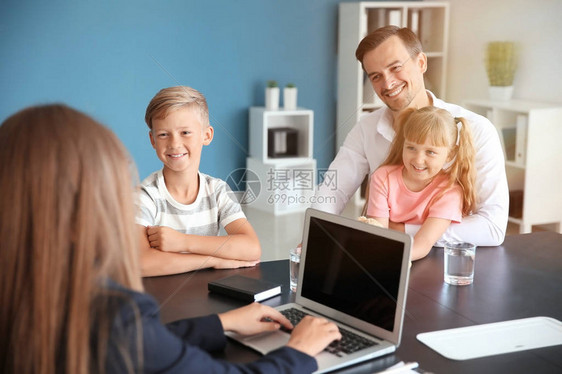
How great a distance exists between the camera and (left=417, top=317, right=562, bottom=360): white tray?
4.02 feet

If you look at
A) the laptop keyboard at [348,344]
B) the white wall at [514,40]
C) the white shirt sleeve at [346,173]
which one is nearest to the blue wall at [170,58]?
the white wall at [514,40]

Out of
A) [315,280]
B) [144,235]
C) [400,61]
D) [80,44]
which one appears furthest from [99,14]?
[315,280]

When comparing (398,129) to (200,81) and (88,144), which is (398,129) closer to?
(88,144)

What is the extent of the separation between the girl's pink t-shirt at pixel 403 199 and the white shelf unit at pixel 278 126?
2748 mm

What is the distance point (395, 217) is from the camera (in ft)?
6.48

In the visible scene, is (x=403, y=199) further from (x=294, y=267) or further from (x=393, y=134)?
(x=294, y=267)

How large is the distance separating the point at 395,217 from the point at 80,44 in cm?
296

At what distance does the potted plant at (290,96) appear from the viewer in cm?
481

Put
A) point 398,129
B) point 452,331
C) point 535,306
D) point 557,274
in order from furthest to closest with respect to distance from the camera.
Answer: point 398,129
point 557,274
point 535,306
point 452,331

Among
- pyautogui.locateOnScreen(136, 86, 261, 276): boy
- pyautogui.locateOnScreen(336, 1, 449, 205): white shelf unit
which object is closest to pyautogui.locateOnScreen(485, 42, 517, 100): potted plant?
pyautogui.locateOnScreen(336, 1, 449, 205): white shelf unit

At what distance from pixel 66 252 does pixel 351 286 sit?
1.92 feet

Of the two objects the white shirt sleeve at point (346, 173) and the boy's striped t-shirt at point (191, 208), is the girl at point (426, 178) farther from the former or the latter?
the boy's striped t-shirt at point (191, 208)

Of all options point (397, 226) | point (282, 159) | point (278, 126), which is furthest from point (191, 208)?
point (278, 126)

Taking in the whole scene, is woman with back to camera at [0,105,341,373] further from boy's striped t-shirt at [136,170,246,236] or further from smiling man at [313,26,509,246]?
smiling man at [313,26,509,246]
